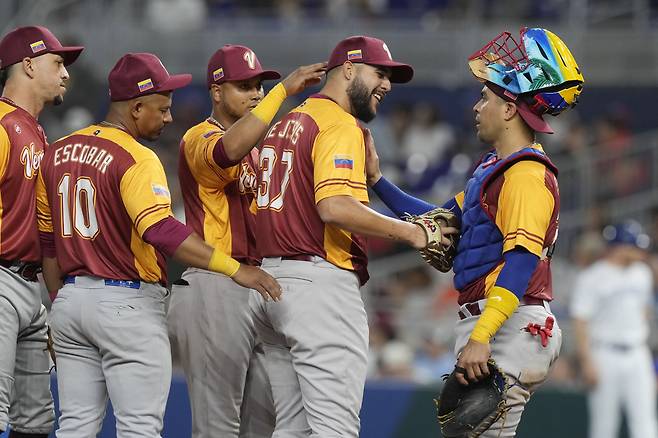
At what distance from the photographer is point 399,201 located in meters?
5.90

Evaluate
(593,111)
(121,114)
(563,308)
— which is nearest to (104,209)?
(121,114)

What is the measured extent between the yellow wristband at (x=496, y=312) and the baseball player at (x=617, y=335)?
15.9ft

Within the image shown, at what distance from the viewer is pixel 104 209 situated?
5.21 meters

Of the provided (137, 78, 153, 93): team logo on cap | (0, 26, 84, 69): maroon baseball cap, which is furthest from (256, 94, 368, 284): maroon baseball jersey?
(0, 26, 84, 69): maroon baseball cap

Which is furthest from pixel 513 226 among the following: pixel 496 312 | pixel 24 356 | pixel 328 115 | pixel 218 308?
pixel 24 356

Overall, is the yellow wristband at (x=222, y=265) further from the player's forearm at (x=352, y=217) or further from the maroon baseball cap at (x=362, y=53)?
the maroon baseball cap at (x=362, y=53)

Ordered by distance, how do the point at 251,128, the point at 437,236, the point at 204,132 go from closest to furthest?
1. the point at 437,236
2. the point at 251,128
3. the point at 204,132

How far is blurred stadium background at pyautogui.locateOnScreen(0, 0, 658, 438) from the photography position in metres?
11.8

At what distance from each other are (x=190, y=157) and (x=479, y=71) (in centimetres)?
161

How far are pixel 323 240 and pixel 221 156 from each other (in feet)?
2.21

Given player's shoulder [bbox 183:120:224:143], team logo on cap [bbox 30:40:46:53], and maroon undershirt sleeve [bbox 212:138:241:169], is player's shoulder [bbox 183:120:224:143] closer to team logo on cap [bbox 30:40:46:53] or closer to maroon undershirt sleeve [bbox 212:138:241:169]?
maroon undershirt sleeve [bbox 212:138:241:169]

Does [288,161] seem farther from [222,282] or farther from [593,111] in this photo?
[593,111]

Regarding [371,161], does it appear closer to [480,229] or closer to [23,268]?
[480,229]

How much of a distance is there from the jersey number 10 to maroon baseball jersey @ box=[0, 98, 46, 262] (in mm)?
300
